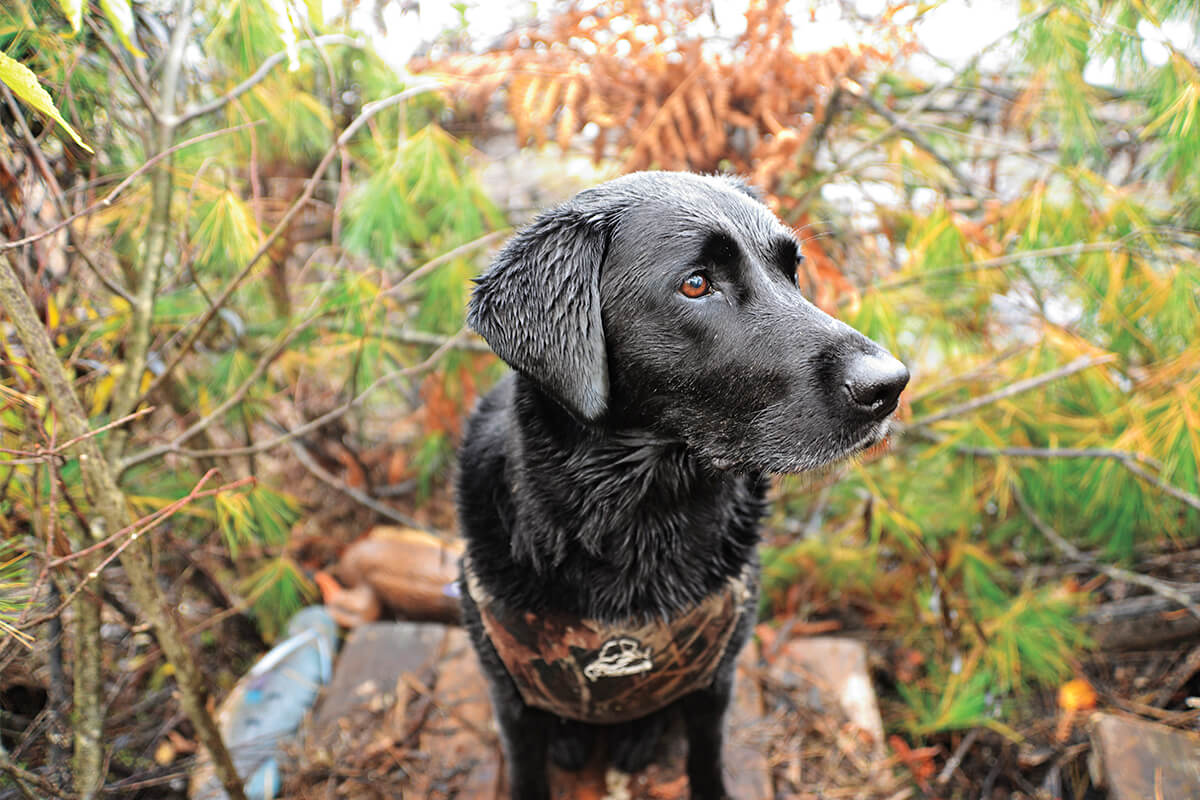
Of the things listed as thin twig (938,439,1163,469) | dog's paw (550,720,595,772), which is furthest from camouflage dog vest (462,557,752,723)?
thin twig (938,439,1163,469)

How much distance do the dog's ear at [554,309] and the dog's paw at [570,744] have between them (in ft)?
3.82

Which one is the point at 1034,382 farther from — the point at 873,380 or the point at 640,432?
the point at 640,432

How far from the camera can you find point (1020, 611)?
258 centimetres

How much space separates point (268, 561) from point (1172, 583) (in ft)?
11.7

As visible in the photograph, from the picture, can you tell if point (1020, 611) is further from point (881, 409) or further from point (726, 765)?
point (881, 409)

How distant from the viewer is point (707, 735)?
195 cm

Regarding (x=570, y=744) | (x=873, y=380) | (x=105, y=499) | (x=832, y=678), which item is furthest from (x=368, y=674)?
(x=873, y=380)

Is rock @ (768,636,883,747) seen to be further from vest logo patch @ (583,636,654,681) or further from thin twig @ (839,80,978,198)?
thin twig @ (839,80,978,198)

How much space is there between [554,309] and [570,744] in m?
1.39

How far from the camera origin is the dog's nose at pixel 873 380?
4.33 ft

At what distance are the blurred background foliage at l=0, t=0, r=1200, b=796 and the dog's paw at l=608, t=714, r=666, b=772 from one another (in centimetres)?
85

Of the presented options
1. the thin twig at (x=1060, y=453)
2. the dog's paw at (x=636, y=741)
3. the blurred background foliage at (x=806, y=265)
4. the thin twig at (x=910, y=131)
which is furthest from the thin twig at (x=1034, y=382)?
the dog's paw at (x=636, y=741)

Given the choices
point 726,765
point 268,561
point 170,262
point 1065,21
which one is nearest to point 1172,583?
point 726,765

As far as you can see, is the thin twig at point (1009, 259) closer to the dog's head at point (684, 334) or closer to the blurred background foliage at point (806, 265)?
the blurred background foliage at point (806, 265)
